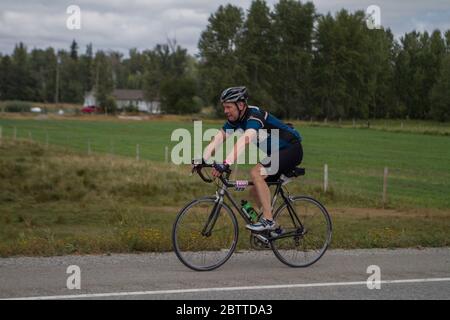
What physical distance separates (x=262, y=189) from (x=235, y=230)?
0.59 meters

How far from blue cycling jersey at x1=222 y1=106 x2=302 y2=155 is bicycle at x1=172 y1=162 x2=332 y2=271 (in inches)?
16.1

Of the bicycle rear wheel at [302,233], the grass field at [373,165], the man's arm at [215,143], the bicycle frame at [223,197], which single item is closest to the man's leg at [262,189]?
the bicycle frame at [223,197]

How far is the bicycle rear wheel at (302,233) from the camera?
8.00 metres

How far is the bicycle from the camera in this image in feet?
24.7

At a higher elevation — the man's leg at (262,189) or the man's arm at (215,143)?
the man's arm at (215,143)

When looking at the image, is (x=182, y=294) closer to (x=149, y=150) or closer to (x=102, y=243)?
(x=102, y=243)

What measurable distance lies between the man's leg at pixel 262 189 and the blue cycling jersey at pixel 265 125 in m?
0.29

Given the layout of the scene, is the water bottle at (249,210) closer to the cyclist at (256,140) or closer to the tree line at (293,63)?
the cyclist at (256,140)

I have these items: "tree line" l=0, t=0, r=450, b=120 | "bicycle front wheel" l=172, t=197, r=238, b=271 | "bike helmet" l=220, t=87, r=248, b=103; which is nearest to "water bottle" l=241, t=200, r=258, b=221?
"bicycle front wheel" l=172, t=197, r=238, b=271

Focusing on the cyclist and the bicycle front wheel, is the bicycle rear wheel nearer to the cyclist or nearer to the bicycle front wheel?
the cyclist

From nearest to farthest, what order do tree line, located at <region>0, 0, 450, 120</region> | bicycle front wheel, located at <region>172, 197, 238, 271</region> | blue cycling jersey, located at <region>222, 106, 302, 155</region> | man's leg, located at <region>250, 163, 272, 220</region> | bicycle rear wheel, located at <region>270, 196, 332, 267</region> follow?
1. blue cycling jersey, located at <region>222, 106, 302, 155</region>
2. bicycle front wheel, located at <region>172, 197, 238, 271</region>
3. man's leg, located at <region>250, 163, 272, 220</region>
4. bicycle rear wheel, located at <region>270, 196, 332, 267</region>
5. tree line, located at <region>0, 0, 450, 120</region>

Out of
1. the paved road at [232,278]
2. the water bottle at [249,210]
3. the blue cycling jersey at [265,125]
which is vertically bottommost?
the paved road at [232,278]

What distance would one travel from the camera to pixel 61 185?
22.5 meters

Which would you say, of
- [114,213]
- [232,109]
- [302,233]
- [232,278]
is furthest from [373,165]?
[232,278]
